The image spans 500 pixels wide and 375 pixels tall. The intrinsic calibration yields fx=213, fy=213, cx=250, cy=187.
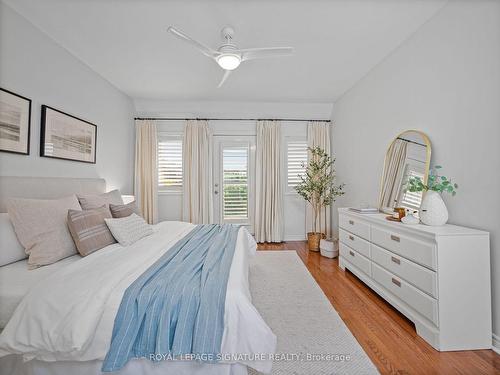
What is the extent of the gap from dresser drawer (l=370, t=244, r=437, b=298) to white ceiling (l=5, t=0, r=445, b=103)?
2228 millimetres

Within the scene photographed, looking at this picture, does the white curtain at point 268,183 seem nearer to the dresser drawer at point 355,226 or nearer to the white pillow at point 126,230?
the dresser drawer at point 355,226

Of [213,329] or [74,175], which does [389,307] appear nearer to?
[213,329]

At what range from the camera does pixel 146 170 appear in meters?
4.05

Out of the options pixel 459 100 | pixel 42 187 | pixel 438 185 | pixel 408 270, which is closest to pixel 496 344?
pixel 408 270

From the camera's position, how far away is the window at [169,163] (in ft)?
13.8

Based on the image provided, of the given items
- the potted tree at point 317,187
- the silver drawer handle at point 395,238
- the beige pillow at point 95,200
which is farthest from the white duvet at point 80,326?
the potted tree at point 317,187

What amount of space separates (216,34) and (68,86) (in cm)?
189

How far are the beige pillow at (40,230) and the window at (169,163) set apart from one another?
8.10 feet

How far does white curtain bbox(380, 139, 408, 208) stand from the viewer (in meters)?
2.38

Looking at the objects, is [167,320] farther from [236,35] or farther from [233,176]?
[233,176]

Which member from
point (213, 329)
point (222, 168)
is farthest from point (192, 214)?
point (213, 329)

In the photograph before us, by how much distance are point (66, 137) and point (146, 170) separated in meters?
1.57

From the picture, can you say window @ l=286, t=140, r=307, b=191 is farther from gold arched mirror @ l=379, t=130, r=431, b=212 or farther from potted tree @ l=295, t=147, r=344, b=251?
gold arched mirror @ l=379, t=130, r=431, b=212

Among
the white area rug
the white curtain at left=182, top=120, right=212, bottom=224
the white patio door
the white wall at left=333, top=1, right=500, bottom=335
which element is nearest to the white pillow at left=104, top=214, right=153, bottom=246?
the white area rug
